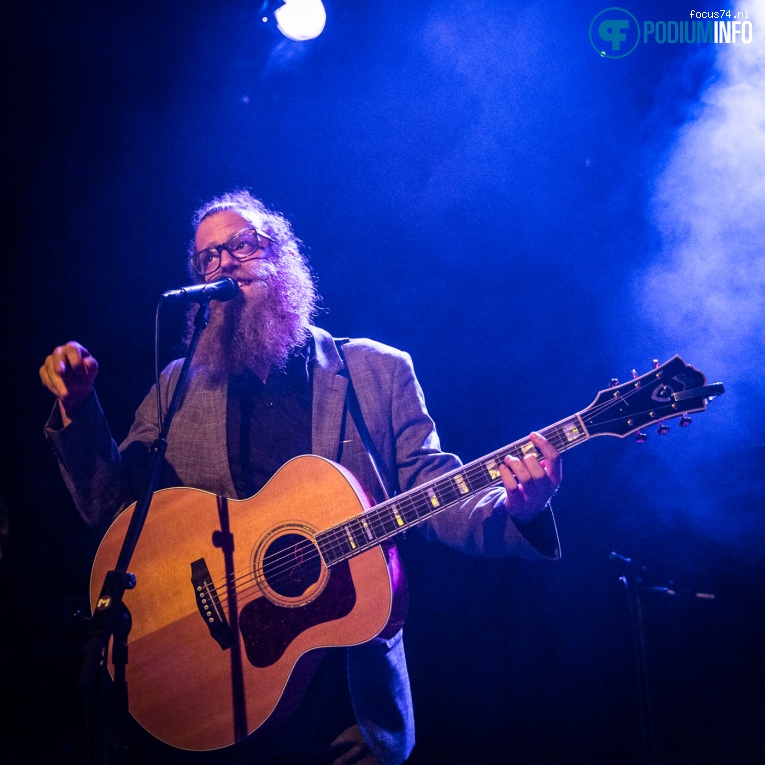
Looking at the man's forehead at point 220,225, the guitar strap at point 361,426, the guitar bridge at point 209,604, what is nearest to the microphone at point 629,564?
the guitar strap at point 361,426

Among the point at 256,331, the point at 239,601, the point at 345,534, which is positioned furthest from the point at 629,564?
the point at 256,331

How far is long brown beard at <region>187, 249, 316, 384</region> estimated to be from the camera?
114 inches

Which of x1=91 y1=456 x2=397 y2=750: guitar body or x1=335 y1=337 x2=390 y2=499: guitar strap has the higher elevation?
x1=335 y1=337 x2=390 y2=499: guitar strap

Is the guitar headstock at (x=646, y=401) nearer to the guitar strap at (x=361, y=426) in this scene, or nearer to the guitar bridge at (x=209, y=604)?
the guitar strap at (x=361, y=426)

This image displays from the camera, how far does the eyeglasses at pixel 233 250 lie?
302 centimetres

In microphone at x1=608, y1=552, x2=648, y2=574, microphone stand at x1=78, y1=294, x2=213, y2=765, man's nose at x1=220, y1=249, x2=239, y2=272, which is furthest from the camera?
microphone at x1=608, y1=552, x2=648, y2=574

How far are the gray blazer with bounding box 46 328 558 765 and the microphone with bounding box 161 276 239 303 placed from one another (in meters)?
0.64

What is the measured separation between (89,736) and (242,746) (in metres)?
0.83

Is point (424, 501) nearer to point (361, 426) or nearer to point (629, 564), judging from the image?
point (361, 426)

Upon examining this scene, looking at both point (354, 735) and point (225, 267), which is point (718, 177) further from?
point (354, 735)

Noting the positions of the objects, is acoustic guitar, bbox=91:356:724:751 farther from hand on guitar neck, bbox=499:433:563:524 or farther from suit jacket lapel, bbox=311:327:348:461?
suit jacket lapel, bbox=311:327:348:461

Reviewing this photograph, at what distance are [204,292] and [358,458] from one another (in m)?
1.04

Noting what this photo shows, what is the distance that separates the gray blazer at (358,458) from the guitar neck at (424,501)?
160mm

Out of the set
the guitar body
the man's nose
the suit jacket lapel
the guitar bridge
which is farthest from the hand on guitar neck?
the man's nose
